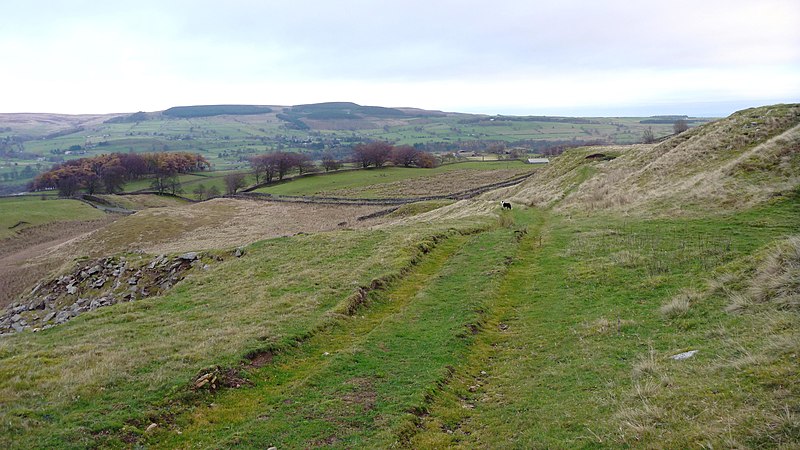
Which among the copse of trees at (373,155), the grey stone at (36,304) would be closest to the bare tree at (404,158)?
the copse of trees at (373,155)

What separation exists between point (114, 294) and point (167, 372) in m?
23.4

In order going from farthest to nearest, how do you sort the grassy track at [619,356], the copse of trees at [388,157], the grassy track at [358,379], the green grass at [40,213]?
the copse of trees at [388,157], the green grass at [40,213], the grassy track at [358,379], the grassy track at [619,356]

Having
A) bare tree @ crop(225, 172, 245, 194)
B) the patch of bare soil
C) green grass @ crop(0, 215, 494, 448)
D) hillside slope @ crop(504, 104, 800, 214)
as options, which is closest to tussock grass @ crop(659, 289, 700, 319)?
green grass @ crop(0, 215, 494, 448)

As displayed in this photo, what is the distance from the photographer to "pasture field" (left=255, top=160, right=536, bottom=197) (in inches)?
3489

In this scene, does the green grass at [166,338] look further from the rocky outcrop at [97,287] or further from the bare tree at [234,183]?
the bare tree at [234,183]

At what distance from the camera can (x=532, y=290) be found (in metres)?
20.2

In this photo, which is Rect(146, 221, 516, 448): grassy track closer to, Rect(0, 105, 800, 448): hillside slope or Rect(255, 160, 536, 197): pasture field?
Rect(0, 105, 800, 448): hillside slope

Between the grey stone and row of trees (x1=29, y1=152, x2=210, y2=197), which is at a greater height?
row of trees (x1=29, y1=152, x2=210, y2=197)

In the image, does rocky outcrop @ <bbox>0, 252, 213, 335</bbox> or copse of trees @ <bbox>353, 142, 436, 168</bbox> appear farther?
copse of trees @ <bbox>353, 142, 436, 168</bbox>

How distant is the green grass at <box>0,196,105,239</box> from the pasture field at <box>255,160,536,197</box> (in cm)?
3393

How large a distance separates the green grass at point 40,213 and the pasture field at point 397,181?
111 ft

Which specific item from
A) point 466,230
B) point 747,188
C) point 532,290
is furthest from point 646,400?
point 466,230

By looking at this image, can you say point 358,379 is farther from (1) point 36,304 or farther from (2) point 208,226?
(2) point 208,226

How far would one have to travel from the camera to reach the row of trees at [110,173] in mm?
124625
